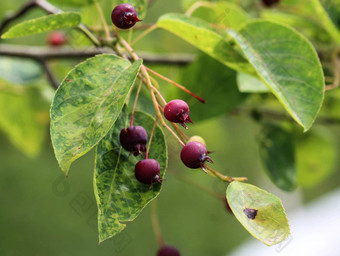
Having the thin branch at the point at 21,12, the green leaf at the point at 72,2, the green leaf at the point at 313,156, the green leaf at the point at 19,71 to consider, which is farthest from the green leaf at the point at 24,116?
the green leaf at the point at 313,156

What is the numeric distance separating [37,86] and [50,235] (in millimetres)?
2626

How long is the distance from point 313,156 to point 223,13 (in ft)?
1.49

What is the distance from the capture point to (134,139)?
20.0 inches

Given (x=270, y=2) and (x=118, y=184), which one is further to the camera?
(x=270, y=2)

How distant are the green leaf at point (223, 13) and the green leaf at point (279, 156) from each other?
0.80ft

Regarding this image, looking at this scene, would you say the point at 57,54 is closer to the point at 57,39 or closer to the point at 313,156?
the point at 57,39

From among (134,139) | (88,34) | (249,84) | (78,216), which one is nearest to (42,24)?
(88,34)

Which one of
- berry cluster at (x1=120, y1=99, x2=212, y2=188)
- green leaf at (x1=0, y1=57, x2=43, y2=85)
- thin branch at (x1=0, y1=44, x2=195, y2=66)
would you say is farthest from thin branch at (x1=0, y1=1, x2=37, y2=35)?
berry cluster at (x1=120, y1=99, x2=212, y2=188)

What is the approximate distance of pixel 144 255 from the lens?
3586 millimetres

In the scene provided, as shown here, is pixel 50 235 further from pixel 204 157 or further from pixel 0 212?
pixel 204 157

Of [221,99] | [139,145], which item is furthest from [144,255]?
[139,145]

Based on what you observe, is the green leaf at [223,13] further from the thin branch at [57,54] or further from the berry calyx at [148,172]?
the berry calyx at [148,172]

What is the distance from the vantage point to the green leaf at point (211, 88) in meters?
0.81

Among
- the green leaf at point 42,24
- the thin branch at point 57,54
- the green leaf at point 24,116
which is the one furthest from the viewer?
the green leaf at point 24,116
